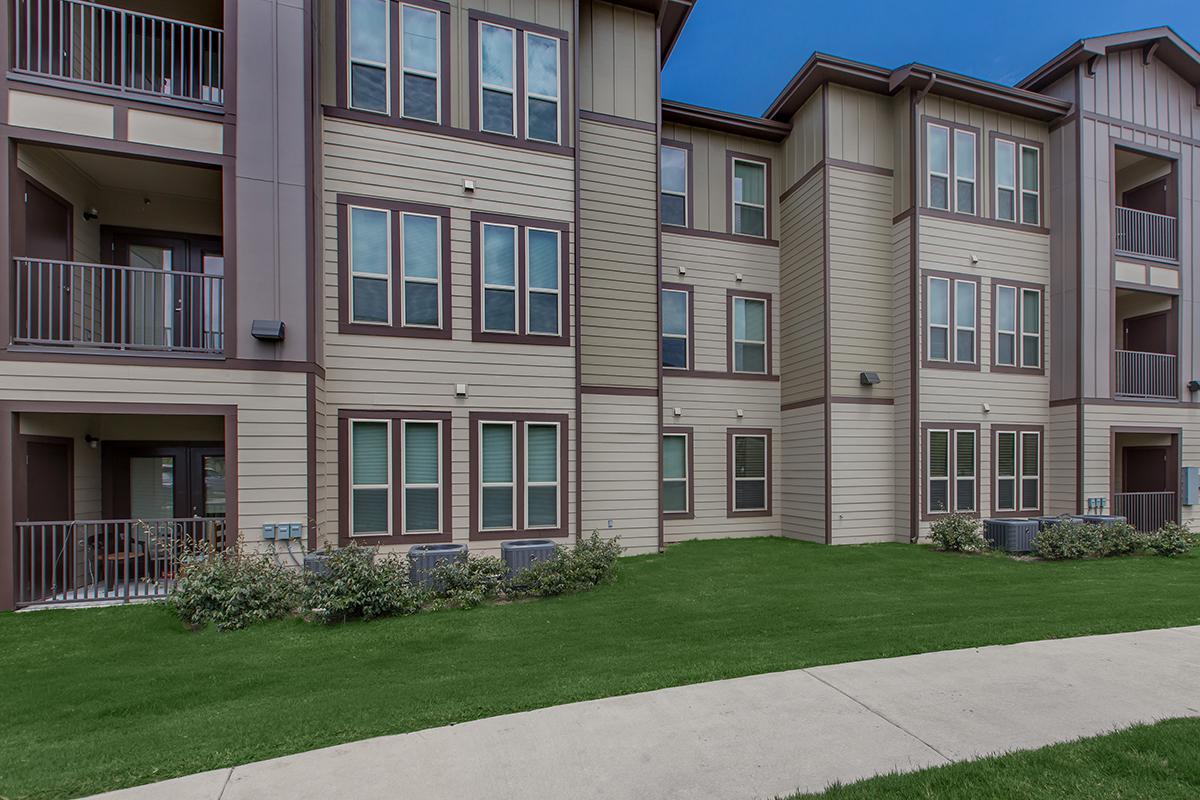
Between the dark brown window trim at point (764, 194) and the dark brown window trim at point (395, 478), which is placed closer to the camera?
the dark brown window trim at point (395, 478)

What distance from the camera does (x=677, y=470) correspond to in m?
12.9

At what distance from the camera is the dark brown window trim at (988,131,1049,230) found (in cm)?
1327

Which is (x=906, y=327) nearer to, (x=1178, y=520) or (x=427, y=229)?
(x=1178, y=520)

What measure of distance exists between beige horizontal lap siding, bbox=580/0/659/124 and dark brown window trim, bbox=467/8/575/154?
983 mm

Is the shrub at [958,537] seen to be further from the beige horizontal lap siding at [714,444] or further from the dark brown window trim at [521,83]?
the dark brown window trim at [521,83]

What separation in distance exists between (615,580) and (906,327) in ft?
28.3

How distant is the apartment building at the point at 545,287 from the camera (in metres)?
7.91

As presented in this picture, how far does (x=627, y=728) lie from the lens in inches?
153

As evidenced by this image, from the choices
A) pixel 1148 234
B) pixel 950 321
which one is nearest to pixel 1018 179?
pixel 1148 234

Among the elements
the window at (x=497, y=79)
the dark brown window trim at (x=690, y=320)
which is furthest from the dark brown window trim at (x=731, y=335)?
the window at (x=497, y=79)

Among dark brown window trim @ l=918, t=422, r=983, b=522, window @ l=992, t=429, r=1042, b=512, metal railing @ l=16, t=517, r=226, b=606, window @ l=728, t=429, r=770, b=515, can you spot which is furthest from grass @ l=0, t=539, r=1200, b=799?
window @ l=728, t=429, r=770, b=515

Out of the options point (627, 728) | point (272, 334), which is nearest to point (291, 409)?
point (272, 334)

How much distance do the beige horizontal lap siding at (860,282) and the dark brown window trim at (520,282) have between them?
5958 millimetres

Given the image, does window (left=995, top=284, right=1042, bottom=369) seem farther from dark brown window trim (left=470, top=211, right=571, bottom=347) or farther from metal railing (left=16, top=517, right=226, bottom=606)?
metal railing (left=16, top=517, right=226, bottom=606)
